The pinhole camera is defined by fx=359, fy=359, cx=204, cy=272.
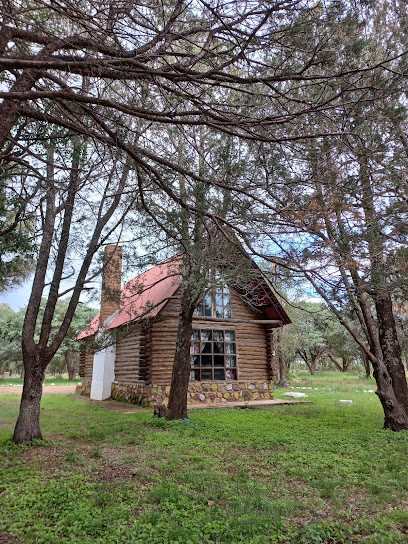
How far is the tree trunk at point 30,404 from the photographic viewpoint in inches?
259

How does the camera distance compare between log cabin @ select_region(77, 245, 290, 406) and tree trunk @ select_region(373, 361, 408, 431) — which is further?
log cabin @ select_region(77, 245, 290, 406)

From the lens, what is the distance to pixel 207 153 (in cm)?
579

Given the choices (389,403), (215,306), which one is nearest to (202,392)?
(215,306)

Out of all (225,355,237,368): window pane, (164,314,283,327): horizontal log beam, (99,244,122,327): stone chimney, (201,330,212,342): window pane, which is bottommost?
(225,355,237,368): window pane

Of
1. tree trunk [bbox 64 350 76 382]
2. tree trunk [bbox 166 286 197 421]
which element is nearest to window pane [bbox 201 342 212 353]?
tree trunk [bbox 166 286 197 421]

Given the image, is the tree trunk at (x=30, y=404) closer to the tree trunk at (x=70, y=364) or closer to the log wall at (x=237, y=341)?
the log wall at (x=237, y=341)

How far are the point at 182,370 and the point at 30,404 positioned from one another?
382 centimetres

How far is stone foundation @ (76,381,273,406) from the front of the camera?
12.4 meters

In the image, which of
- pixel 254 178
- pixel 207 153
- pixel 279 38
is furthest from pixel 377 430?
pixel 279 38

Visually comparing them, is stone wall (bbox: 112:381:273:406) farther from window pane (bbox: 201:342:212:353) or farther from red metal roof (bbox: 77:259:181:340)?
red metal roof (bbox: 77:259:181:340)

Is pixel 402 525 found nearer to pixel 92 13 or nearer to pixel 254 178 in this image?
pixel 254 178

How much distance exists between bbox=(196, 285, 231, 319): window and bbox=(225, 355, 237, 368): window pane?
1.58 meters

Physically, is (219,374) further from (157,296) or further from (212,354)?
(157,296)

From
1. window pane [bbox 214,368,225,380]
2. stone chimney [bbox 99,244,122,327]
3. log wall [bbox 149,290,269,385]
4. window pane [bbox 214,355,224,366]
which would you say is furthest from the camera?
window pane [bbox 214,355,224,366]
